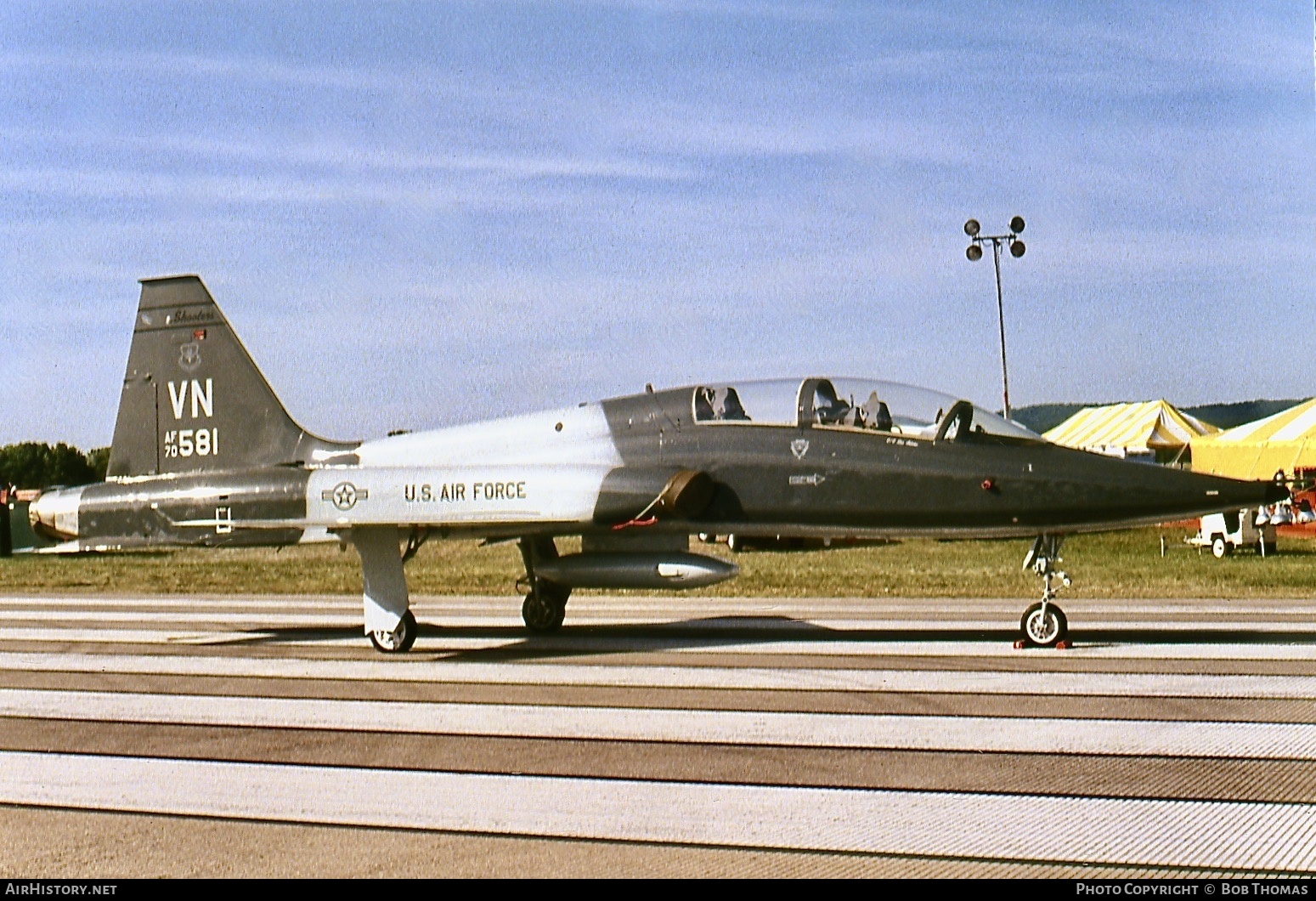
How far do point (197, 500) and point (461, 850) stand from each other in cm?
926

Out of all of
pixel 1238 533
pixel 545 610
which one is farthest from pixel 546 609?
pixel 1238 533

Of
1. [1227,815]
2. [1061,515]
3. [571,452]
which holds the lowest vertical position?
[1227,815]

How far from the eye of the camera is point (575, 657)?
38.7 feet

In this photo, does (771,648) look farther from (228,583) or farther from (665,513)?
(228,583)

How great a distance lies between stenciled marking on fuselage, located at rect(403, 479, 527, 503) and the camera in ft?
40.3

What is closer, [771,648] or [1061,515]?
[1061,515]

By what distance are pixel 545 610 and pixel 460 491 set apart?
2.22 metres

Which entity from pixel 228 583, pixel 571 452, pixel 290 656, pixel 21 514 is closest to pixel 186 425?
pixel 290 656

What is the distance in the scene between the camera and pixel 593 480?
1207 cm

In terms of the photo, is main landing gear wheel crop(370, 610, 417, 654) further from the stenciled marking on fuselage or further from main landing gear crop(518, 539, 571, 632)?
main landing gear crop(518, 539, 571, 632)

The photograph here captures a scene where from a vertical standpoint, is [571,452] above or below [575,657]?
above

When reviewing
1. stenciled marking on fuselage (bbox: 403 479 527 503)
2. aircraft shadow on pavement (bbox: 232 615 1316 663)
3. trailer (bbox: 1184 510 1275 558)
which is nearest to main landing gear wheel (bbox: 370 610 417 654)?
aircraft shadow on pavement (bbox: 232 615 1316 663)

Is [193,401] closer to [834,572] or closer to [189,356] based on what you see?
[189,356]

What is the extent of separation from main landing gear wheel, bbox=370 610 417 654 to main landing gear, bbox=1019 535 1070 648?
18.4ft
